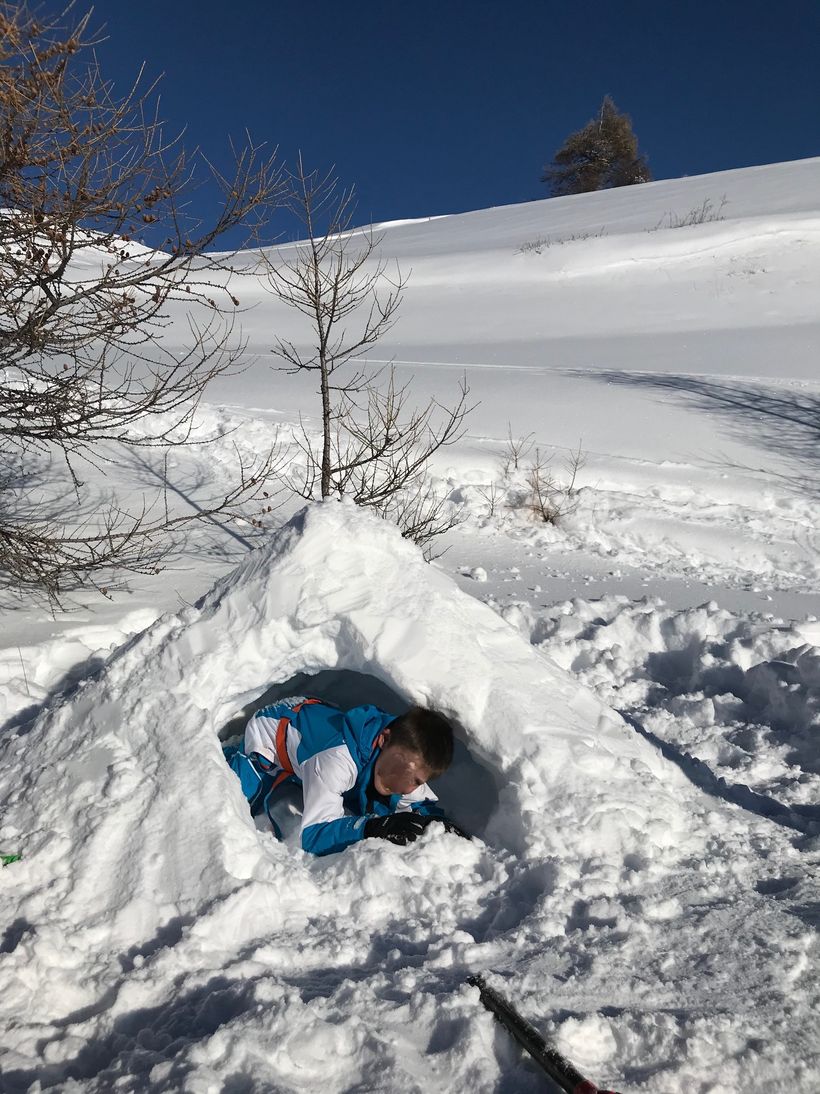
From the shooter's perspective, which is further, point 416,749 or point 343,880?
point 416,749

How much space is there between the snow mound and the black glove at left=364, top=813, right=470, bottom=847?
104mm

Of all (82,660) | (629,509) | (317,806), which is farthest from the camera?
(629,509)

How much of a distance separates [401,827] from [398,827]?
0.01m

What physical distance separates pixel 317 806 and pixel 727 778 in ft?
5.97

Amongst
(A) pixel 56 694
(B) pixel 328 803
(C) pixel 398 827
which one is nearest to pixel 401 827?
(C) pixel 398 827

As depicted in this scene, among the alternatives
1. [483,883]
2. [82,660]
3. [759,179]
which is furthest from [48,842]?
[759,179]

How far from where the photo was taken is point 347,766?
3.31 meters

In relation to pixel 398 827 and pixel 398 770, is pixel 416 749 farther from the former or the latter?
pixel 398 827

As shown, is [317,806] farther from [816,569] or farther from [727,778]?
[816,569]

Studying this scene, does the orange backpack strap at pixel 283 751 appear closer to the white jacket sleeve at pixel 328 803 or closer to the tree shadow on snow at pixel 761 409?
the white jacket sleeve at pixel 328 803

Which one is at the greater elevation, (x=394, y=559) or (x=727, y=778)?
(x=394, y=559)

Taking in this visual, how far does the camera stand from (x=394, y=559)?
3492mm

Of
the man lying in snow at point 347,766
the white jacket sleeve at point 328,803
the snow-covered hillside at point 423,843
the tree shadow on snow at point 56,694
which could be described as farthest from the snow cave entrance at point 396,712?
the tree shadow on snow at point 56,694

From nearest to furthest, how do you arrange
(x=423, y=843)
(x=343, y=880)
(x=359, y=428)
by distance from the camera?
1. (x=343, y=880)
2. (x=423, y=843)
3. (x=359, y=428)
